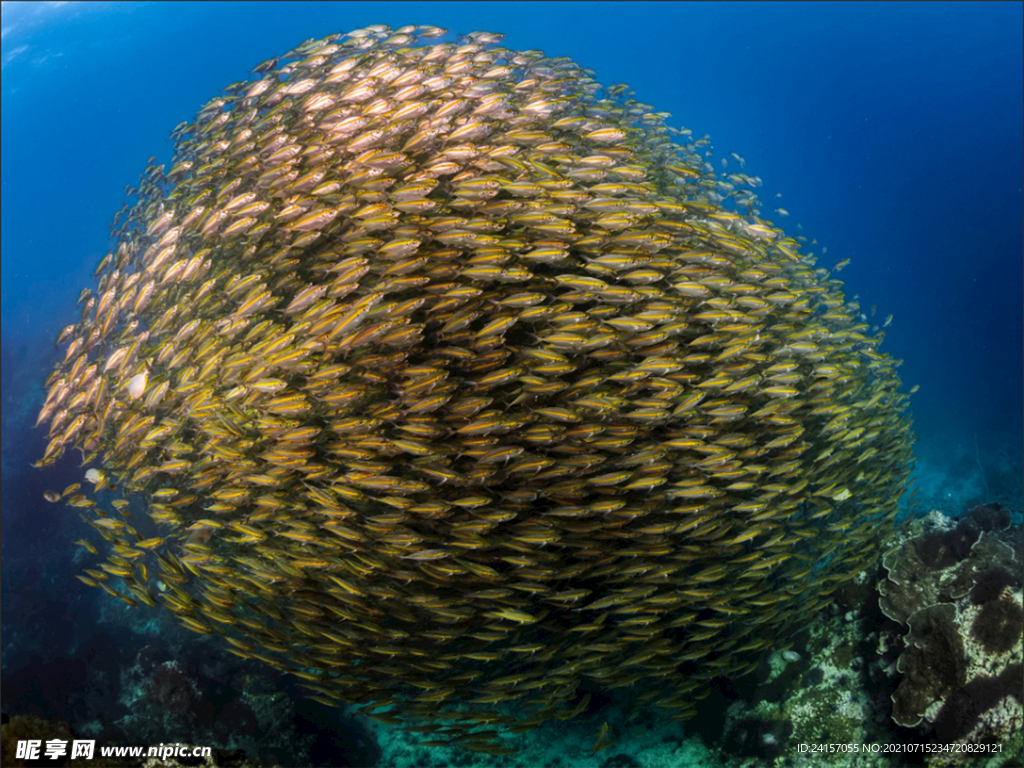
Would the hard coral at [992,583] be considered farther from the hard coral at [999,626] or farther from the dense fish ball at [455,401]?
the dense fish ball at [455,401]

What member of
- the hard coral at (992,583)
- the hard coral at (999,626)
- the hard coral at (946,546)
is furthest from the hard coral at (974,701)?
the hard coral at (946,546)

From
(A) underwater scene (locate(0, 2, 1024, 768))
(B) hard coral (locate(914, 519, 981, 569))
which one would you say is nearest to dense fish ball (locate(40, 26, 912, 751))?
(A) underwater scene (locate(0, 2, 1024, 768))

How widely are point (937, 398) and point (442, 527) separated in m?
29.8

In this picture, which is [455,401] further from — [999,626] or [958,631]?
[999,626]

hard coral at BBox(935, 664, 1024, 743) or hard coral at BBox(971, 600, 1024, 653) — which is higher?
hard coral at BBox(971, 600, 1024, 653)

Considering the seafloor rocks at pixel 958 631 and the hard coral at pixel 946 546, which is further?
the hard coral at pixel 946 546

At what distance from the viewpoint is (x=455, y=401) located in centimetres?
403

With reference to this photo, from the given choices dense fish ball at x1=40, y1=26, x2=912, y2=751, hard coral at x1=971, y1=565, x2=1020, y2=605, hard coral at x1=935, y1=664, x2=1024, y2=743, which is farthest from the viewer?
hard coral at x1=971, y1=565, x2=1020, y2=605

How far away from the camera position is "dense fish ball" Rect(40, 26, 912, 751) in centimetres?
382

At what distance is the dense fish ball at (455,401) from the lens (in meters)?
3.82

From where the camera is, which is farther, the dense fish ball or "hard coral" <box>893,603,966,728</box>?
"hard coral" <box>893,603,966,728</box>

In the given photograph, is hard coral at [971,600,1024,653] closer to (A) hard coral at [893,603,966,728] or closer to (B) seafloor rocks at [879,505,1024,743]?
(B) seafloor rocks at [879,505,1024,743]

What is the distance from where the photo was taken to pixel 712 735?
5785 millimetres

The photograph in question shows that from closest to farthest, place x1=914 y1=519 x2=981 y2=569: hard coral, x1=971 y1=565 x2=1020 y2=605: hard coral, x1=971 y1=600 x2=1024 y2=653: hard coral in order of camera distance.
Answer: x1=971 y1=600 x2=1024 y2=653: hard coral, x1=971 y1=565 x2=1020 y2=605: hard coral, x1=914 y1=519 x2=981 y2=569: hard coral
